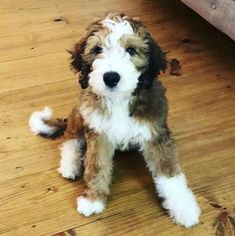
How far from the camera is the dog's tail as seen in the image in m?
1.72

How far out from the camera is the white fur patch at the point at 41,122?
1.72 meters

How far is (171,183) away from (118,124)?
25 centimetres

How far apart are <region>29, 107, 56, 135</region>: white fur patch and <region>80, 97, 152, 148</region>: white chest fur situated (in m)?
0.36

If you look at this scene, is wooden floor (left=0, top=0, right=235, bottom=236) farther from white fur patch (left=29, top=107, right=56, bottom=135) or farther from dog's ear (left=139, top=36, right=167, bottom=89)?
dog's ear (left=139, top=36, right=167, bottom=89)

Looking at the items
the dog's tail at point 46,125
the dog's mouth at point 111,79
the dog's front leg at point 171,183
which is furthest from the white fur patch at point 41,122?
the dog's mouth at point 111,79

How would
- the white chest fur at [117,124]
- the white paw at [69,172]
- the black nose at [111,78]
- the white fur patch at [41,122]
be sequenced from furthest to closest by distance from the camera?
the white fur patch at [41,122]
the white paw at [69,172]
the white chest fur at [117,124]
the black nose at [111,78]

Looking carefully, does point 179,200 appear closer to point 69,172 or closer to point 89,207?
point 89,207

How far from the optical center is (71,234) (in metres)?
1.39

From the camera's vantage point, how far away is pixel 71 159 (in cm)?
156

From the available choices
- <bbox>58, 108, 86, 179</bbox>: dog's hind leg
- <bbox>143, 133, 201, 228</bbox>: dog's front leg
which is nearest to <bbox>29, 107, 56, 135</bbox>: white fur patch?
<bbox>58, 108, 86, 179</bbox>: dog's hind leg

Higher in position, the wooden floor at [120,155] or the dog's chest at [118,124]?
the dog's chest at [118,124]

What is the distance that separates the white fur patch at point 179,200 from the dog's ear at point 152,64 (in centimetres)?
31

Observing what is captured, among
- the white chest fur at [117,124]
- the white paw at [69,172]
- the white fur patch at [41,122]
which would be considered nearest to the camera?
the white chest fur at [117,124]

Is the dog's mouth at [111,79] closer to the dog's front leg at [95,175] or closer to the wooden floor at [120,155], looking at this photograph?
the dog's front leg at [95,175]
